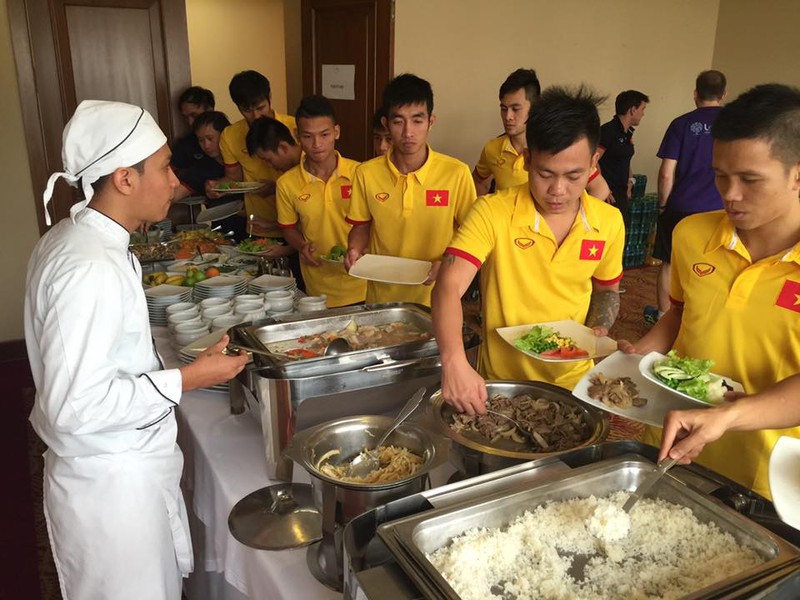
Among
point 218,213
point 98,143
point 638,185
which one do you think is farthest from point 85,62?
point 638,185

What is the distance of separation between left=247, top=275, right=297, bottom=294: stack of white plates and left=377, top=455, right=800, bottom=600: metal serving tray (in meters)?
1.44

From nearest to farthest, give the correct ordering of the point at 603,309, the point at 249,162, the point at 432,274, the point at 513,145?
the point at 603,309 → the point at 432,274 → the point at 513,145 → the point at 249,162

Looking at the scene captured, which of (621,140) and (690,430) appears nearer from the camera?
(690,430)

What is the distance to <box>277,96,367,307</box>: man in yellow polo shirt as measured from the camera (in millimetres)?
2502

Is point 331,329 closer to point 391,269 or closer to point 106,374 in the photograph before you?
point 391,269

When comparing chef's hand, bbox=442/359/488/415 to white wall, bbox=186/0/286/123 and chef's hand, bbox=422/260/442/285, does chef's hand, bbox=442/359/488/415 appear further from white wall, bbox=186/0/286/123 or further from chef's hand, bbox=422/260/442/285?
white wall, bbox=186/0/286/123

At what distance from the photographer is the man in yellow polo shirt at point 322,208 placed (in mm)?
2502

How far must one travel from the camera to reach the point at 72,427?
42.2 inches

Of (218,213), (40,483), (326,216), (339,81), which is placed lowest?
(40,483)

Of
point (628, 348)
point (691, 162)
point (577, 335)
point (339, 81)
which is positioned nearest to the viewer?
point (628, 348)

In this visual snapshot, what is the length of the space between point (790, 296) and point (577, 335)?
50 cm

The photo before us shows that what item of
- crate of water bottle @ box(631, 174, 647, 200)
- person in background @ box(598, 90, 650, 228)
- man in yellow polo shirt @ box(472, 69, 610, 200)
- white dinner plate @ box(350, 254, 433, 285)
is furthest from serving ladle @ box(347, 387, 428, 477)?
crate of water bottle @ box(631, 174, 647, 200)

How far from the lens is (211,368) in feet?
4.06

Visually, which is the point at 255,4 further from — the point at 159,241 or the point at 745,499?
the point at 745,499
